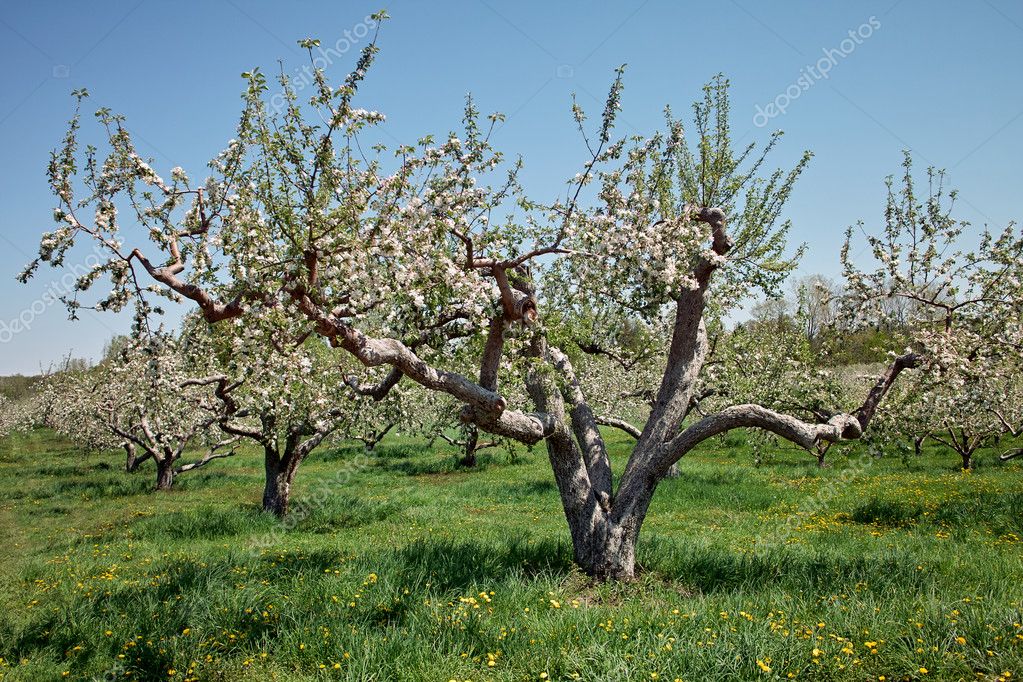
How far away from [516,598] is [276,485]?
11.9 m

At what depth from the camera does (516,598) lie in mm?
7465

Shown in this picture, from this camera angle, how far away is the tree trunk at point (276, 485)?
1723 cm

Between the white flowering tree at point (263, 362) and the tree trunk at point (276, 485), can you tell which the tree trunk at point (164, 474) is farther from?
the white flowering tree at point (263, 362)

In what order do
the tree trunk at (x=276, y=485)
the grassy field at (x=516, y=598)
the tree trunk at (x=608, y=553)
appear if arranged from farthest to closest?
the tree trunk at (x=276, y=485), the tree trunk at (x=608, y=553), the grassy field at (x=516, y=598)

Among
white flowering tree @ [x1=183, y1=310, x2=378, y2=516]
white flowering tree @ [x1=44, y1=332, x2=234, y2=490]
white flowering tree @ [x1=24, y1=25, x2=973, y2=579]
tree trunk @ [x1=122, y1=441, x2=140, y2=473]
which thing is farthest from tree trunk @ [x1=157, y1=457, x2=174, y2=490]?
white flowering tree @ [x1=24, y1=25, x2=973, y2=579]

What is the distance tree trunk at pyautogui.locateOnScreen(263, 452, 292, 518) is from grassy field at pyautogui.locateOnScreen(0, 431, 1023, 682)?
36.3 inches

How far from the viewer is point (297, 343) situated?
7270 millimetres

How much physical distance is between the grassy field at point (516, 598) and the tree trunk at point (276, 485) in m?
0.92

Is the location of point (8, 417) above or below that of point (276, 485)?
above

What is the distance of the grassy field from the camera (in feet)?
19.3

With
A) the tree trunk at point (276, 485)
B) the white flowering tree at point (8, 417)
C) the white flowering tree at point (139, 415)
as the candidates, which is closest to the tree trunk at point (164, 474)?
the white flowering tree at point (139, 415)

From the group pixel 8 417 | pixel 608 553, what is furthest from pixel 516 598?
pixel 8 417

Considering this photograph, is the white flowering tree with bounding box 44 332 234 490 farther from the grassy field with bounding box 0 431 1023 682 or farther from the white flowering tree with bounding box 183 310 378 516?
the grassy field with bounding box 0 431 1023 682

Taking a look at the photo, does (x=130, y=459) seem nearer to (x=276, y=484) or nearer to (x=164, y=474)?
(x=164, y=474)
